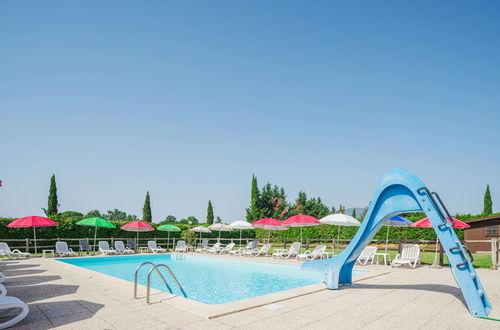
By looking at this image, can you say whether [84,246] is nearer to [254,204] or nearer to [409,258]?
[409,258]

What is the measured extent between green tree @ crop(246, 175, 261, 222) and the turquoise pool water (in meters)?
23.5

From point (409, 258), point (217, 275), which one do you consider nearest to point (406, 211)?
point (409, 258)

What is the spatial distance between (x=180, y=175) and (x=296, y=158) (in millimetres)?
10399

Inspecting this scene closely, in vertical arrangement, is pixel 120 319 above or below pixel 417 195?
below

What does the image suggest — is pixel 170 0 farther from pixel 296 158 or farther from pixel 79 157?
pixel 296 158

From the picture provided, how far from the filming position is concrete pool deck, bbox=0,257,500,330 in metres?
4.80

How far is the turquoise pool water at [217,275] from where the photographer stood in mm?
9915

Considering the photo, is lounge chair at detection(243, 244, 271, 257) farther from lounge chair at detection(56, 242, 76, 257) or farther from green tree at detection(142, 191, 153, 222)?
green tree at detection(142, 191, 153, 222)

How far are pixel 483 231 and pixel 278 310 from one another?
25.2 meters

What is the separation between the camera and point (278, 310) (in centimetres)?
563

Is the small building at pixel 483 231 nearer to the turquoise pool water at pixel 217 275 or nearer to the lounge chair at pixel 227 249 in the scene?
the lounge chair at pixel 227 249

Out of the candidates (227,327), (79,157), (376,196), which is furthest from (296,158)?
(227,327)

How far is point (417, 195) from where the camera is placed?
6.49 m

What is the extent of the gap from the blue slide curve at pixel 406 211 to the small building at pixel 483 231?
2065 cm
